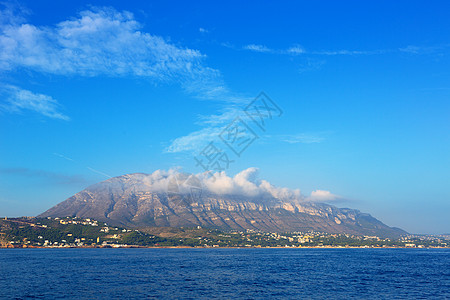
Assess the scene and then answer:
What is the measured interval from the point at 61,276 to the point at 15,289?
25437 millimetres

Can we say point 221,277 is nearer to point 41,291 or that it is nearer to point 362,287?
point 362,287

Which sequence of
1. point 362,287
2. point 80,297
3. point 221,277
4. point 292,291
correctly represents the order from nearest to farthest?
point 80,297
point 292,291
point 362,287
point 221,277

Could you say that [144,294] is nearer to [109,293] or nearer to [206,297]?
[109,293]

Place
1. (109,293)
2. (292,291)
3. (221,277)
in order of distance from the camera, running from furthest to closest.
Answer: (221,277) → (292,291) → (109,293)

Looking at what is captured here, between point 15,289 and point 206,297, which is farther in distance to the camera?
point 15,289

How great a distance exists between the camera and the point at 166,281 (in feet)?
307

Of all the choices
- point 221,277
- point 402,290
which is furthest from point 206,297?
point 402,290

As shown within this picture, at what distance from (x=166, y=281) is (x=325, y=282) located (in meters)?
43.5

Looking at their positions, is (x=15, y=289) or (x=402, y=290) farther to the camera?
(x=402, y=290)

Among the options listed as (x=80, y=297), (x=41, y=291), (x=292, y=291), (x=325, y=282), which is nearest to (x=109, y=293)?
(x=80, y=297)

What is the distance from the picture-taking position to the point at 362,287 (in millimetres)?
88000

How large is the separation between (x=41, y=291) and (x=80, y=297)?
42.3 ft

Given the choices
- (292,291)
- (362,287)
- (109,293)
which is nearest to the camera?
(109,293)

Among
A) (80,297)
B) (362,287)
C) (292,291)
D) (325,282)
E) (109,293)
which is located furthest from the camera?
(325,282)
